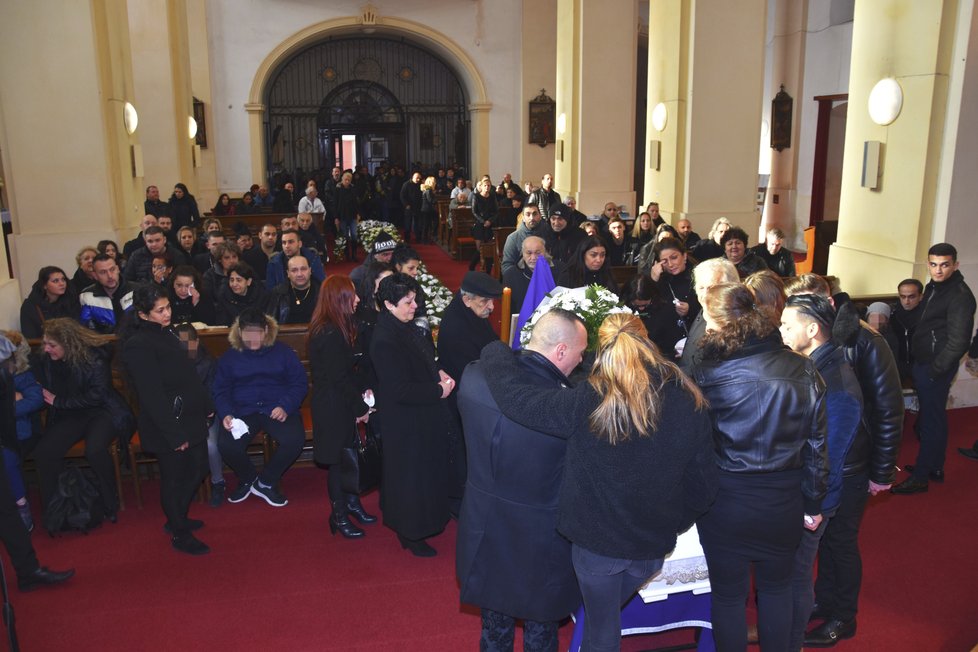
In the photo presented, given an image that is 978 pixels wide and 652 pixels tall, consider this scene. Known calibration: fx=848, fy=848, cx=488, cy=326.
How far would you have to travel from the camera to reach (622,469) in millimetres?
2732

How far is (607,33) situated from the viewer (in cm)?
1362

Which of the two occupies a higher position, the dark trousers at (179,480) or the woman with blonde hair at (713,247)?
the woman with blonde hair at (713,247)

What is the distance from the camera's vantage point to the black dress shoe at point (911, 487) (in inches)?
221

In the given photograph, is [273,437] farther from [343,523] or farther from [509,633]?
[509,633]

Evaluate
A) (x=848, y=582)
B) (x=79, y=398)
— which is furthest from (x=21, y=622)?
(x=848, y=582)

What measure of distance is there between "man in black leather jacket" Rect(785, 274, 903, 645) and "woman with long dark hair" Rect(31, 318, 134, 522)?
4.18 metres

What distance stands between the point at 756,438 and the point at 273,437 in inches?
138

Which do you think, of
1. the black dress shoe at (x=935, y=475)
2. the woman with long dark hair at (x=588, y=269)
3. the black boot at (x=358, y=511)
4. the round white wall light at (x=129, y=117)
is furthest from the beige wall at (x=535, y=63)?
the black boot at (x=358, y=511)

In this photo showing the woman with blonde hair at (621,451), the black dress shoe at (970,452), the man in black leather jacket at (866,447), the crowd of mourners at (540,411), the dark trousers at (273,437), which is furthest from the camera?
the black dress shoe at (970,452)

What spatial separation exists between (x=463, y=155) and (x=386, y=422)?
1940 centimetres

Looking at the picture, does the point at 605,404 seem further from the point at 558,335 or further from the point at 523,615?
the point at 523,615

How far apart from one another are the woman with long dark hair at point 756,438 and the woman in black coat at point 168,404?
2871mm

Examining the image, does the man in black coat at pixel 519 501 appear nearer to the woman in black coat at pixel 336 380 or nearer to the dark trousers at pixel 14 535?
the woman in black coat at pixel 336 380

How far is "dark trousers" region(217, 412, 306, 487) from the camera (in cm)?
548
